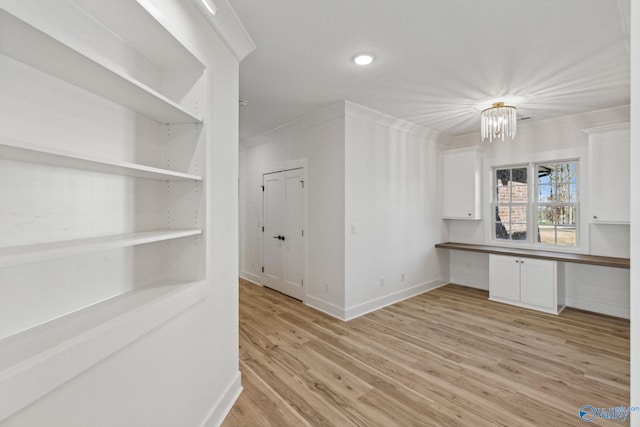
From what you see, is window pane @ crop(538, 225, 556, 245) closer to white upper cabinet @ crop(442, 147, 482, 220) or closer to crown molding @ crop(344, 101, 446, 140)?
white upper cabinet @ crop(442, 147, 482, 220)

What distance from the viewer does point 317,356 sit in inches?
109

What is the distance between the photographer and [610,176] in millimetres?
3648

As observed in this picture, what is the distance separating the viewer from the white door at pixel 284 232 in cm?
439

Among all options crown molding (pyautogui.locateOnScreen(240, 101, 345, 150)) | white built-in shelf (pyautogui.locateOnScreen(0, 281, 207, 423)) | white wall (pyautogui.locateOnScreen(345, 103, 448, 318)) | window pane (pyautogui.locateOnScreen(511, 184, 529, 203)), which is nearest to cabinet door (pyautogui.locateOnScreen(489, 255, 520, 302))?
white wall (pyautogui.locateOnScreen(345, 103, 448, 318))

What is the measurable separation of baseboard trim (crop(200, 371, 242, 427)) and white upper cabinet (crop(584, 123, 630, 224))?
4.39 m

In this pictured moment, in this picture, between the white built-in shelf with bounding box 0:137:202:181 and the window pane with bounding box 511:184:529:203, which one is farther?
the window pane with bounding box 511:184:529:203

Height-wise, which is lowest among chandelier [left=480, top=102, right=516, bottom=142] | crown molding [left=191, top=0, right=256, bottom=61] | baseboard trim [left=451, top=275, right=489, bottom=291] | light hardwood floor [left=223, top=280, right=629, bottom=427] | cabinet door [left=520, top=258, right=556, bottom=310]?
light hardwood floor [left=223, top=280, right=629, bottom=427]

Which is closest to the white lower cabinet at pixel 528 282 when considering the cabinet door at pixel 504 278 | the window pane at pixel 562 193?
the cabinet door at pixel 504 278

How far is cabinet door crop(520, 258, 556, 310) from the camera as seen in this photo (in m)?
3.87

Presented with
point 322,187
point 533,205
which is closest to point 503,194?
point 533,205

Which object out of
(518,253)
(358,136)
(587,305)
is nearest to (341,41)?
(358,136)

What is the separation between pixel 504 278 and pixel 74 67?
4.88 m

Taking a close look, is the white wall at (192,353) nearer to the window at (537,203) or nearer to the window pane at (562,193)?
the window at (537,203)

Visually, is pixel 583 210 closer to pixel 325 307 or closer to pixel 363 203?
pixel 363 203
